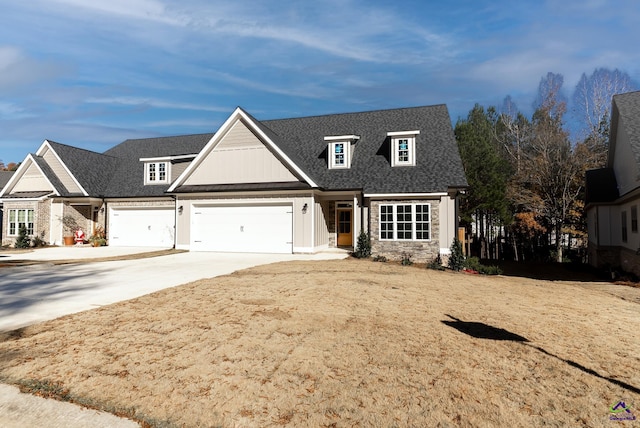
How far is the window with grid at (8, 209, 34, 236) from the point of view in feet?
76.6

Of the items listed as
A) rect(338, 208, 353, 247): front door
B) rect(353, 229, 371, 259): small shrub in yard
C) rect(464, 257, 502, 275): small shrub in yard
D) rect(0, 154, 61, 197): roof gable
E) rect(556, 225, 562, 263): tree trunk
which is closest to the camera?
rect(464, 257, 502, 275): small shrub in yard

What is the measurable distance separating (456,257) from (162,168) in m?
18.8

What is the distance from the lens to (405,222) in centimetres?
1669

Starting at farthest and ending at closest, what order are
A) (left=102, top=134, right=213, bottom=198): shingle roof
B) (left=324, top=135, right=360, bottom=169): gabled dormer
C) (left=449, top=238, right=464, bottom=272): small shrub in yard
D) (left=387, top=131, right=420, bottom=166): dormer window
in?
(left=102, top=134, right=213, bottom=198): shingle roof → (left=324, top=135, right=360, bottom=169): gabled dormer → (left=387, top=131, right=420, bottom=166): dormer window → (left=449, top=238, right=464, bottom=272): small shrub in yard

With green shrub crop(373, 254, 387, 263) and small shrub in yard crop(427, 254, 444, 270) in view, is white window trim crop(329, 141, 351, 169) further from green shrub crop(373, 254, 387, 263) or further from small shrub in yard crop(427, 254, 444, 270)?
small shrub in yard crop(427, 254, 444, 270)

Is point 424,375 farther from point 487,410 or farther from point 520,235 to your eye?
point 520,235

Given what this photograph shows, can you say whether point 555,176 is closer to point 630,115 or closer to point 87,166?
point 630,115

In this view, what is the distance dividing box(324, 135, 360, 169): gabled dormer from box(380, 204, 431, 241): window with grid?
376cm

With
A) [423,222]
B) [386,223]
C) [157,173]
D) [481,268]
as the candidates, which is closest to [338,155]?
[386,223]

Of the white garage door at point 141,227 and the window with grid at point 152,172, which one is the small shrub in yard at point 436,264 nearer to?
the white garage door at point 141,227

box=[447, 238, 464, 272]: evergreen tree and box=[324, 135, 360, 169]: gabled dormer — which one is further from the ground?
box=[324, 135, 360, 169]: gabled dormer

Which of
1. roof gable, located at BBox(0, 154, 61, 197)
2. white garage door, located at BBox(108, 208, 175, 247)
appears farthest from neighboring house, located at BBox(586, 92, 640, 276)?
roof gable, located at BBox(0, 154, 61, 197)

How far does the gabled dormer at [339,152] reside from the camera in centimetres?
1928

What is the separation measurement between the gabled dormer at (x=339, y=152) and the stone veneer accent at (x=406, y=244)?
3.39m
